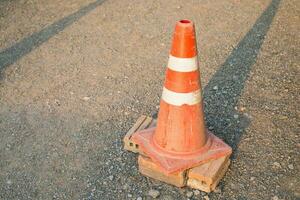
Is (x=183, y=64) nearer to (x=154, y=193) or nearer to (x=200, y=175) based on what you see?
(x=200, y=175)

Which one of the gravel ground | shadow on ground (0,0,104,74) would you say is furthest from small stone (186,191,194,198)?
shadow on ground (0,0,104,74)

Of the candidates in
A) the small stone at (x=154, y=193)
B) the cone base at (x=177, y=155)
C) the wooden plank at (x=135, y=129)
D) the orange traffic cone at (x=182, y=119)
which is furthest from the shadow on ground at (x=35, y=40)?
the small stone at (x=154, y=193)

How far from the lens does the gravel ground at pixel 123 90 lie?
10.6 feet

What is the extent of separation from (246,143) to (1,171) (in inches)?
83.8

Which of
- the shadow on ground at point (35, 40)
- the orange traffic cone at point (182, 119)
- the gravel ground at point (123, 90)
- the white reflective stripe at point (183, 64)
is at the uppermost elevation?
the white reflective stripe at point (183, 64)

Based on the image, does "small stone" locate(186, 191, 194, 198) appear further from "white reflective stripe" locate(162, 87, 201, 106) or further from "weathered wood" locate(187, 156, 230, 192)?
"white reflective stripe" locate(162, 87, 201, 106)

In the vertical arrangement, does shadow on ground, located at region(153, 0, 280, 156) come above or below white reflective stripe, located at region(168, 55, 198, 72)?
below

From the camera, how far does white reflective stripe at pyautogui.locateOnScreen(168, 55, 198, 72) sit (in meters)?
2.92

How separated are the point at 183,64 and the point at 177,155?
0.72 meters

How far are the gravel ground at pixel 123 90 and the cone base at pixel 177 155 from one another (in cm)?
23

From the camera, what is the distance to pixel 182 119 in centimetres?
306

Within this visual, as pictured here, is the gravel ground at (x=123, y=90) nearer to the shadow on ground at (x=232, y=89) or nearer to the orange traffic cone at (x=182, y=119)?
the shadow on ground at (x=232, y=89)

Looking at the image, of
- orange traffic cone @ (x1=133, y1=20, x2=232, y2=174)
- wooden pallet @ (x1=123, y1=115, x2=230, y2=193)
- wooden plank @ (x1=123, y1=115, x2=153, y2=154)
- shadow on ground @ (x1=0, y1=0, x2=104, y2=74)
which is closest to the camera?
orange traffic cone @ (x1=133, y1=20, x2=232, y2=174)

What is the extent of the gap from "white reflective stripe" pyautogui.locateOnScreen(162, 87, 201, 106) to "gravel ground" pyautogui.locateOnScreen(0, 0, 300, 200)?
69 cm
